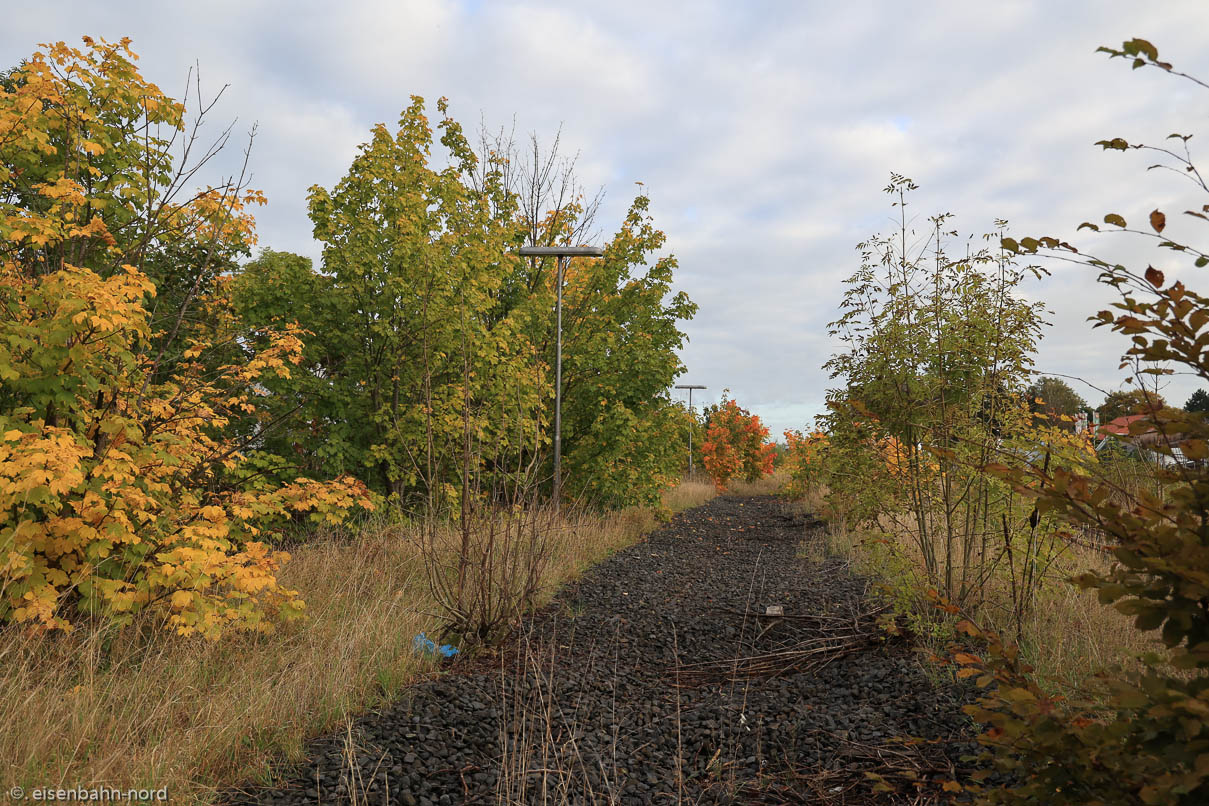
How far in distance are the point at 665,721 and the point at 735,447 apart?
23.3 meters

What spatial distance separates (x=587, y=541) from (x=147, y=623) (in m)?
5.51

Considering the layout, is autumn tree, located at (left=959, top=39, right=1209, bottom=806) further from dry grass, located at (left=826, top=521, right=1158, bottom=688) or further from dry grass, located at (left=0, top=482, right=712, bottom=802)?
dry grass, located at (left=0, top=482, right=712, bottom=802)

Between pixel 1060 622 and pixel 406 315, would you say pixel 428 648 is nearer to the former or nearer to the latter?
pixel 1060 622

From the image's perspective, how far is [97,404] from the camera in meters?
4.34

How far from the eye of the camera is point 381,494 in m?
8.91

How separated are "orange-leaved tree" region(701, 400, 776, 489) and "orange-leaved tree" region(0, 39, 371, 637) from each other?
→ 20.5m

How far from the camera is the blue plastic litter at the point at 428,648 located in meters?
4.48

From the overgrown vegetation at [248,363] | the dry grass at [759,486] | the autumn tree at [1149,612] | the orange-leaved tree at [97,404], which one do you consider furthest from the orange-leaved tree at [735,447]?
the autumn tree at [1149,612]

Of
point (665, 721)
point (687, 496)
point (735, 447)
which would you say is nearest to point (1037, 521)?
point (665, 721)

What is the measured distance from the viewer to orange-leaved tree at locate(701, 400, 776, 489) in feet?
79.7

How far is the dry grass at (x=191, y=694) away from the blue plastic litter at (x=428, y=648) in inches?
3.5

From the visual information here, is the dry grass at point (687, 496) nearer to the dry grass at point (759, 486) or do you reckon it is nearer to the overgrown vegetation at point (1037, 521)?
the dry grass at point (759, 486)

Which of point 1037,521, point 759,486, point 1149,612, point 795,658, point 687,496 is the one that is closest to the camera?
point 1149,612

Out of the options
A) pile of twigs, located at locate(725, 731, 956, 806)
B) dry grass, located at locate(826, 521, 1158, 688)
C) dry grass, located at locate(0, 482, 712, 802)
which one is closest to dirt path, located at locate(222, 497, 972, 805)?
pile of twigs, located at locate(725, 731, 956, 806)
